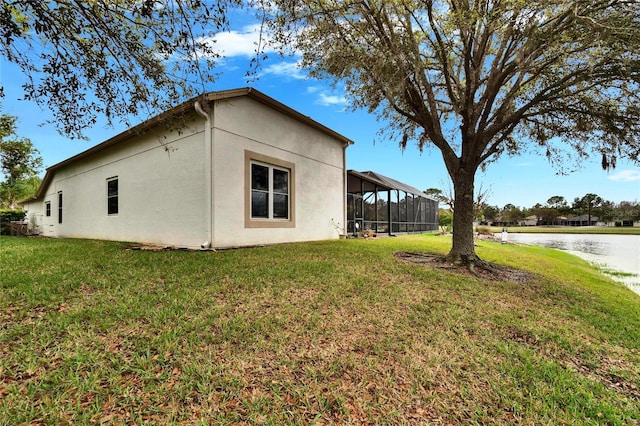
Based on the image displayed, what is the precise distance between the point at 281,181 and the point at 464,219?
17.8 feet

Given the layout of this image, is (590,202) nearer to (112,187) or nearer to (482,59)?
(482,59)

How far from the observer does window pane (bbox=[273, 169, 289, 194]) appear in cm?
→ 928

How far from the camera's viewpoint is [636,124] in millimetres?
6691

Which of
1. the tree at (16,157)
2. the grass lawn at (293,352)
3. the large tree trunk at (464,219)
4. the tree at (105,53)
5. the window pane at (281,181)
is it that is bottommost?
the grass lawn at (293,352)

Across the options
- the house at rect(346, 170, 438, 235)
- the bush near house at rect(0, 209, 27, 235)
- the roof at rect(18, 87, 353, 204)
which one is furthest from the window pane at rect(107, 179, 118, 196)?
the bush near house at rect(0, 209, 27, 235)

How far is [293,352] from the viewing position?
296cm

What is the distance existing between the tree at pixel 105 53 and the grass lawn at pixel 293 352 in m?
2.96

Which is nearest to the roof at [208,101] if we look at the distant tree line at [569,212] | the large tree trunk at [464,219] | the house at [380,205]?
the house at [380,205]

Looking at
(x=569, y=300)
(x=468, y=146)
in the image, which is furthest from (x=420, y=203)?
(x=569, y=300)

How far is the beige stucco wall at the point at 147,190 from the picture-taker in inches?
308

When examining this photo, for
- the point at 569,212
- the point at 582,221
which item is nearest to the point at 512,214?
the point at 569,212

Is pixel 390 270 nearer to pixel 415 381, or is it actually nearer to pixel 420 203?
pixel 415 381

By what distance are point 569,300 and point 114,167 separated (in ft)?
45.7

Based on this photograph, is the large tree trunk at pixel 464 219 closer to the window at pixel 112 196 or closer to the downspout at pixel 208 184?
the downspout at pixel 208 184
